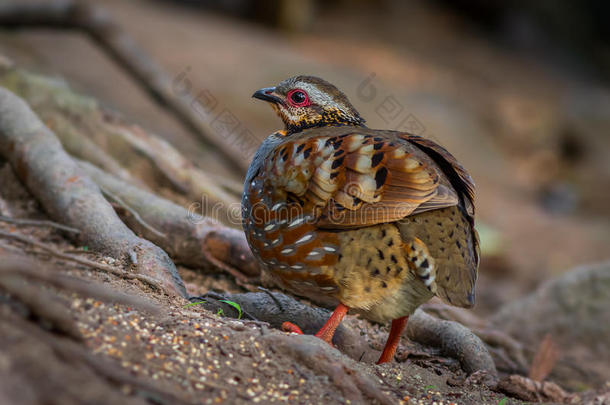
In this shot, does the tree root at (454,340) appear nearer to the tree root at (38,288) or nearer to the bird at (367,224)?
the bird at (367,224)

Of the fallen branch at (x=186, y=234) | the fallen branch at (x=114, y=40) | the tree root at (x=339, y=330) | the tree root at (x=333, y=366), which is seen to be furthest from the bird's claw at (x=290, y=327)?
the fallen branch at (x=114, y=40)

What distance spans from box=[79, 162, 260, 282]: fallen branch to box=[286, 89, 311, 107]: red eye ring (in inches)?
46.6

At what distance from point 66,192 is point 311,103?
185 centimetres

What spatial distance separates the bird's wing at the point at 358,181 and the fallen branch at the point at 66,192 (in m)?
0.91

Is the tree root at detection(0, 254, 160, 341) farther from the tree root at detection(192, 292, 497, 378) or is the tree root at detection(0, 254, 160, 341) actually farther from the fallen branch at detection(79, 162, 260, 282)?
the fallen branch at detection(79, 162, 260, 282)

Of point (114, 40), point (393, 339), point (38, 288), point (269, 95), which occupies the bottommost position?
point (38, 288)

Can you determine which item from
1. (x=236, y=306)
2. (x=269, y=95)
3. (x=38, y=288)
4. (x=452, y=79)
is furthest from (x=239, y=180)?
(x=452, y=79)

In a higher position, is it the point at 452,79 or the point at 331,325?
the point at 452,79

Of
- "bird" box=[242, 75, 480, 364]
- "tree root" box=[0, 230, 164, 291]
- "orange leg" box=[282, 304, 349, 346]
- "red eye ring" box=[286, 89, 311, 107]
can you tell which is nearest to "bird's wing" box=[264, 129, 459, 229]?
"bird" box=[242, 75, 480, 364]

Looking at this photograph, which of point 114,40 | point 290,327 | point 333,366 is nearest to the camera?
point 333,366

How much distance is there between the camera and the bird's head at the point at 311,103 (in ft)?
14.2

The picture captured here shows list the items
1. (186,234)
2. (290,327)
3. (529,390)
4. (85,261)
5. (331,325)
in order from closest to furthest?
(85,261), (331,325), (290,327), (529,390), (186,234)

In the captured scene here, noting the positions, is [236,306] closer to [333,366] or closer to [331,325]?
[331,325]

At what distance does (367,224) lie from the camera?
3496mm
